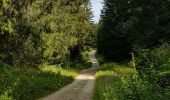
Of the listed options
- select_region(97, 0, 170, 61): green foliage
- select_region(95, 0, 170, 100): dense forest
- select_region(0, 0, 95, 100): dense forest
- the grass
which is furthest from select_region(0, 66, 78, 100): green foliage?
select_region(97, 0, 170, 61): green foliage

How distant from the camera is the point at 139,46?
14.5 metres

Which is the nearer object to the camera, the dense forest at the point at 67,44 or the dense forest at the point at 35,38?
the dense forest at the point at 67,44

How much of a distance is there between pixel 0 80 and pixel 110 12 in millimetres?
41897

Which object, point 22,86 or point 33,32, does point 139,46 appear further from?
point 33,32

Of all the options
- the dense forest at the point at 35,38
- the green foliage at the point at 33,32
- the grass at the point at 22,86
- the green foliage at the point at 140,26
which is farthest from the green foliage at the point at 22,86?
the green foliage at the point at 140,26

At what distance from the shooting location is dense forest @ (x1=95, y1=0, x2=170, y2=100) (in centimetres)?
1325

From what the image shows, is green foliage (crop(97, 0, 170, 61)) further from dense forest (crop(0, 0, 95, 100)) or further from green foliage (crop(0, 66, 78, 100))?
green foliage (crop(0, 66, 78, 100))

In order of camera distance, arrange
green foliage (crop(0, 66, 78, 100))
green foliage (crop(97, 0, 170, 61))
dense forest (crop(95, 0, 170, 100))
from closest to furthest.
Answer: dense forest (crop(95, 0, 170, 100)) < green foliage (crop(0, 66, 78, 100)) < green foliage (crop(97, 0, 170, 61))

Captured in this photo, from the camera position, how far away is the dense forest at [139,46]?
13.2 m

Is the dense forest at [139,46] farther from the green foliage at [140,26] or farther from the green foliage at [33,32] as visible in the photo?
the green foliage at [33,32]

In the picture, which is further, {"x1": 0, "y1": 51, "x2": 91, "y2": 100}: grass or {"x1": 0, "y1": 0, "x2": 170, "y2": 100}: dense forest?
{"x1": 0, "y1": 51, "x2": 91, "y2": 100}: grass

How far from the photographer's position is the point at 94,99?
915 inches

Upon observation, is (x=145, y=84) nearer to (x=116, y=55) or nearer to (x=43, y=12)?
Result: (x=43, y=12)

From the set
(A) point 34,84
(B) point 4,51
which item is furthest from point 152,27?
(A) point 34,84
